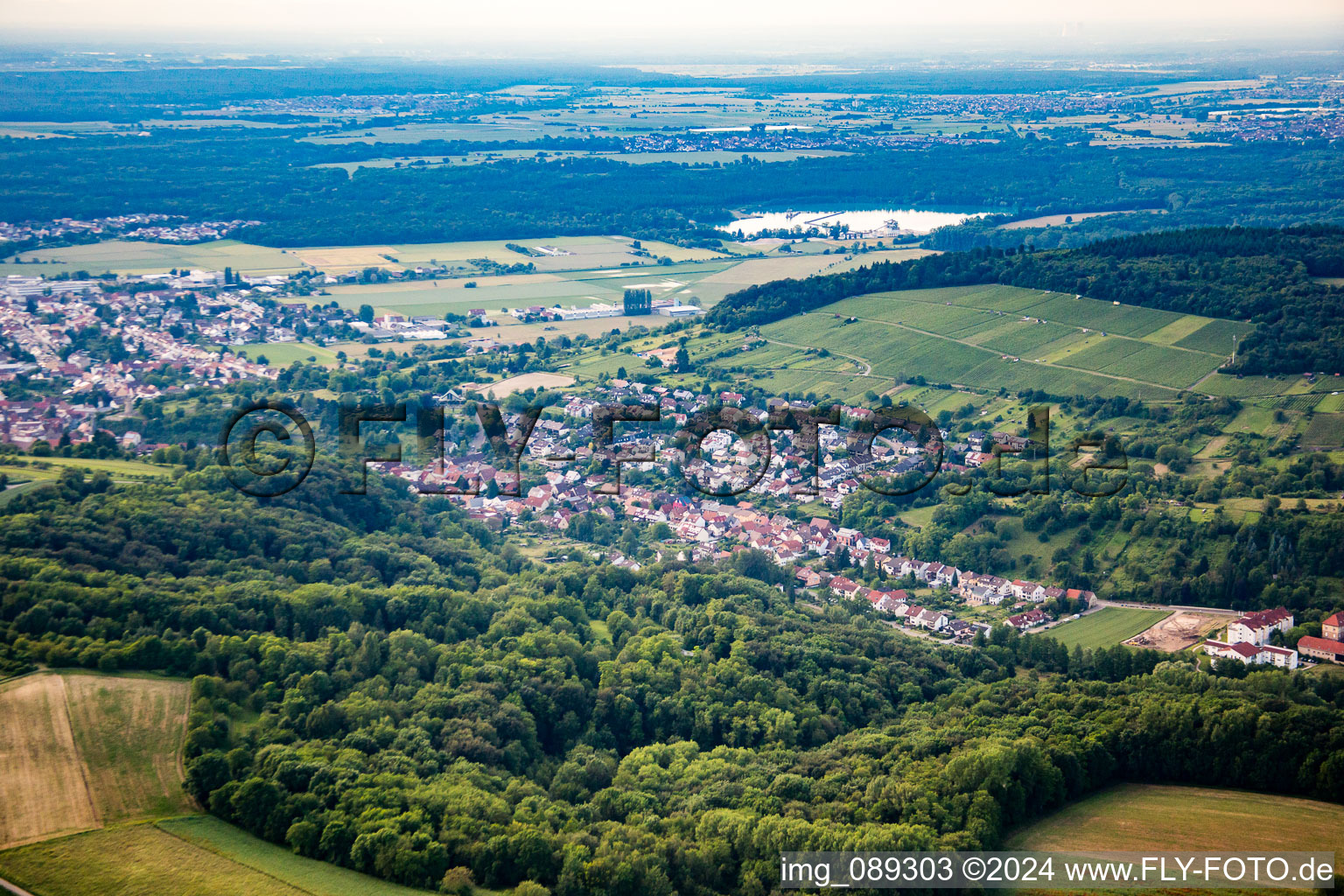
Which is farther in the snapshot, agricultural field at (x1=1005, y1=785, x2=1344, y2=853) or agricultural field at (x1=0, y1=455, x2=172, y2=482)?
agricultural field at (x1=0, y1=455, x2=172, y2=482)

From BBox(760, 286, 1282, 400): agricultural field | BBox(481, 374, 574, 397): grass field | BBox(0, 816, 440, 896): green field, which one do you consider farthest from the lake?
BBox(0, 816, 440, 896): green field

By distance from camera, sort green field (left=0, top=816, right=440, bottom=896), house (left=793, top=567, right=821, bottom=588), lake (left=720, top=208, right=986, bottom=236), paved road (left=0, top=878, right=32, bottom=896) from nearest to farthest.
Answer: paved road (left=0, top=878, right=32, bottom=896) → green field (left=0, top=816, right=440, bottom=896) → house (left=793, top=567, right=821, bottom=588) → lake (left=720, top=208, right=986, bottom=236)

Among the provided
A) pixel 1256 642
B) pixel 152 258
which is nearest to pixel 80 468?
pixel 1256 642

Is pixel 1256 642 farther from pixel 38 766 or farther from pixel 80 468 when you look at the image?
pixel 80 468

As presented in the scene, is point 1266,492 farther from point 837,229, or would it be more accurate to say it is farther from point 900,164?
point 900,164

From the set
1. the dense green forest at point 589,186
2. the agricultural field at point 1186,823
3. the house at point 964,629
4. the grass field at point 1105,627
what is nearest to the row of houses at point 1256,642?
the grass field at point 1105,627

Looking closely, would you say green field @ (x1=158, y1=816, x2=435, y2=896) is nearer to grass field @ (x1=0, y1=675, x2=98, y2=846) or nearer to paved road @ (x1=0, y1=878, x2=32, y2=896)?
grass field @ (x1=0, y1=675, x2=98, y2=846)

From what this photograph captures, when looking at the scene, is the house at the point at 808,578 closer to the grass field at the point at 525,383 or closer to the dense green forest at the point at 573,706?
the dense green forest at the point at 573,706
